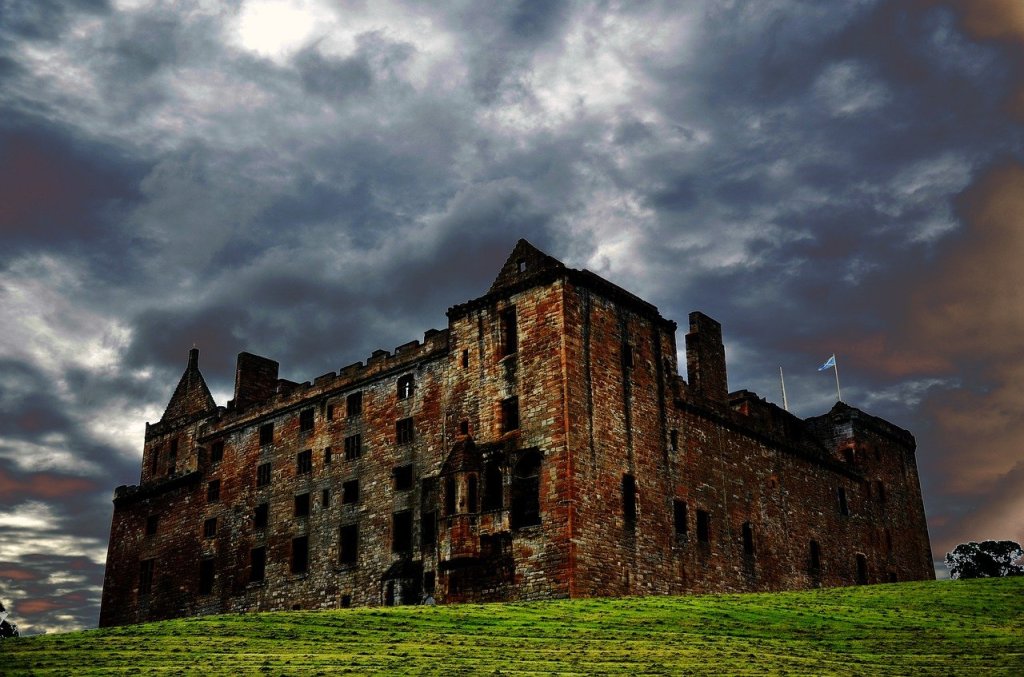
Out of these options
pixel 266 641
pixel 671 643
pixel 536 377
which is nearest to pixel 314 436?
pixel 536 377

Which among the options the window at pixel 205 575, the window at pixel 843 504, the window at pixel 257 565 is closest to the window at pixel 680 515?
the window at pixel 843 504

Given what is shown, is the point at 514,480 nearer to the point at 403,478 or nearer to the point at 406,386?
the point at 403,478

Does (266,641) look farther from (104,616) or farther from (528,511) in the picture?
(104,616)

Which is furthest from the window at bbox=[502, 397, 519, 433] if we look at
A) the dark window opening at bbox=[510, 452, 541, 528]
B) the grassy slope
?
the grassy slope

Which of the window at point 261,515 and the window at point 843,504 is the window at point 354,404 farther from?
the window at point 843,504

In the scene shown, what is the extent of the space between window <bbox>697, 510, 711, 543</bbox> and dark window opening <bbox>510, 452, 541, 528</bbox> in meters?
8.84

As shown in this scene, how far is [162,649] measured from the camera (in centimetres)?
2352

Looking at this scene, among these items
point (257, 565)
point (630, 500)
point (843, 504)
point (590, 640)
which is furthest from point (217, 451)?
point (590, 640)

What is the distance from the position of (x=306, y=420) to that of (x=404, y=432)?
7.66m

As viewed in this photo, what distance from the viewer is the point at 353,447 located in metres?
50.8

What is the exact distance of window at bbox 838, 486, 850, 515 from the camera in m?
57.7

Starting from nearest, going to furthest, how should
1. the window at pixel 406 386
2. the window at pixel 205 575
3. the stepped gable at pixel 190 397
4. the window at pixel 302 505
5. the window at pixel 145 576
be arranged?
the window at pixel 406 386 → the window at pixel 302 505 → the window at pixel 205 575 → the window at pixel 145 576 → the stepped gable at pixel 190 397

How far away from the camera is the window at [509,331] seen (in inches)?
1757

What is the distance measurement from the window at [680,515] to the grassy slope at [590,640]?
11469 mm
